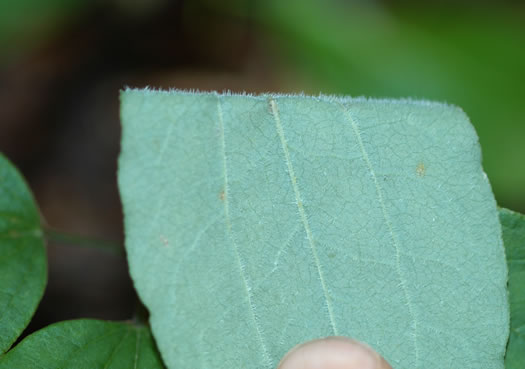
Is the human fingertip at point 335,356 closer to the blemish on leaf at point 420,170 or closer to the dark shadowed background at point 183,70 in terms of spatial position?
the blemish on leaf at point 420,170

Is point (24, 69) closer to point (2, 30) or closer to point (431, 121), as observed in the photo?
point (2, 30)

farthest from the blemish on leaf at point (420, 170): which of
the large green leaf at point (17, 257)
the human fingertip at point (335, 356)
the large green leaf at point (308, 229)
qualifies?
the large green leaf at point (17, 257)

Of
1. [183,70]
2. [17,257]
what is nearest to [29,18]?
[183,70]

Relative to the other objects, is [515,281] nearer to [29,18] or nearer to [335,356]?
[335,356]

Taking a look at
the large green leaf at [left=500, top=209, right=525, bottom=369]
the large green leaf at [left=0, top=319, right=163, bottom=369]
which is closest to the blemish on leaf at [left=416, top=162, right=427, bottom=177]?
the large green leaf at [left=500, top=209, right=525, bottom=369]

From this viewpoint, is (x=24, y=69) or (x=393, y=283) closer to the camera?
(x=393, y=283)

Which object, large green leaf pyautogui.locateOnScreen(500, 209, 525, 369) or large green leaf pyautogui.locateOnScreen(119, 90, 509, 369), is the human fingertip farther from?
large green leaf pyautogui.locateOnScreen(500, 209, 525, 369)

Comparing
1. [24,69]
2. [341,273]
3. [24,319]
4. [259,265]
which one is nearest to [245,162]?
[259,265]
